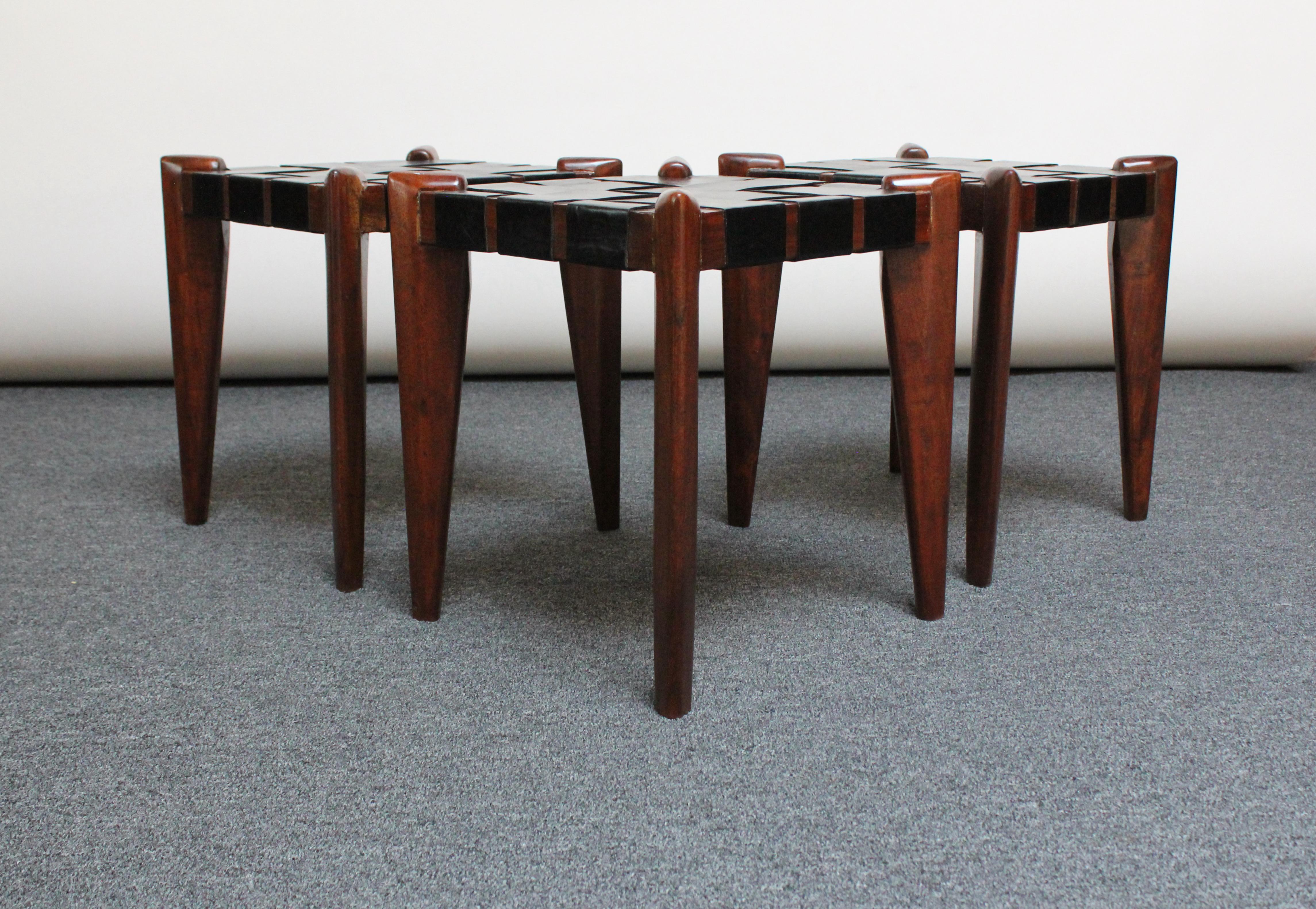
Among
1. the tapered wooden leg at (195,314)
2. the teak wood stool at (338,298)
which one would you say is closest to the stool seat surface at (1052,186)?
the teak wood stool at (338,298)

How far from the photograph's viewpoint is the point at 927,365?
105cm

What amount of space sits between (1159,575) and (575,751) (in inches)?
26.2

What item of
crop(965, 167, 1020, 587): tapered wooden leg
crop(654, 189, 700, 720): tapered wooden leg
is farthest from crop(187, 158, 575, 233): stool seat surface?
crop(965, 167, 1020, 587): tapered wooden leg

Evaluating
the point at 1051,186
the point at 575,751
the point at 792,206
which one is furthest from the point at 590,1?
the point at 575,751

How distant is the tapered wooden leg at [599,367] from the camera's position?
1283mm

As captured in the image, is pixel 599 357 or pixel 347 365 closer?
pixel 347 365

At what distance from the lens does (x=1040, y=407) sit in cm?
194

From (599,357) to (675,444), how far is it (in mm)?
446

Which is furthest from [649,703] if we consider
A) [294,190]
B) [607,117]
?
[607,117]

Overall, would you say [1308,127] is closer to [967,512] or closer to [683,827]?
[967,512]

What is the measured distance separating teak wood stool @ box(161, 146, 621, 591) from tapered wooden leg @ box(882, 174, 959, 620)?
0.36m

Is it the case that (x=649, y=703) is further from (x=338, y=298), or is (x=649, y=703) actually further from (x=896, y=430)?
(x=896, y=430)

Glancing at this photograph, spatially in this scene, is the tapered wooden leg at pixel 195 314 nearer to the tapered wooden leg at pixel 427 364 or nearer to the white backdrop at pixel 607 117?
the tapered wooden leg at pixel 427 364

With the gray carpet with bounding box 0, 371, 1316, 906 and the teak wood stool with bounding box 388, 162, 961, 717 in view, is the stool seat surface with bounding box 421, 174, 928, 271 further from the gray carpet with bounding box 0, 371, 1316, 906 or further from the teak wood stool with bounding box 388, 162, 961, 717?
the gray carpet with bounding box 0, 371, 1316, 906
